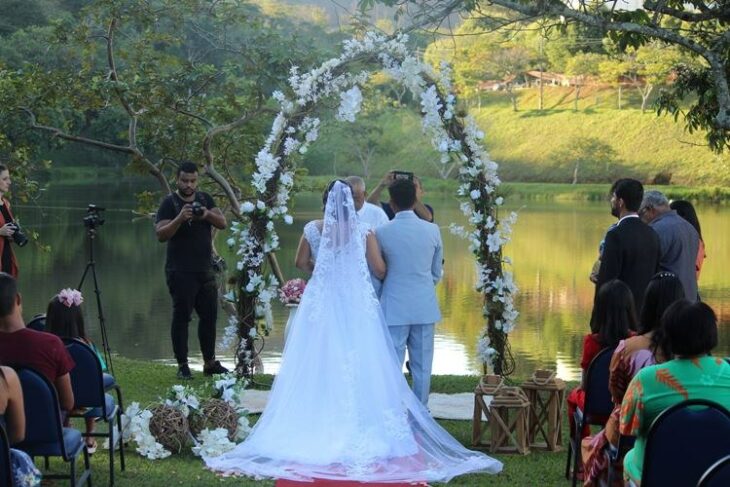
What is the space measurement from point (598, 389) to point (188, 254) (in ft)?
13.6

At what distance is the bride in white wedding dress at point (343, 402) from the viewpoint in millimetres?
5602

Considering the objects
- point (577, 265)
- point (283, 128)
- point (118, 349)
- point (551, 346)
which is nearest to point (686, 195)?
point (577, 265)

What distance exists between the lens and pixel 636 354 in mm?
4160

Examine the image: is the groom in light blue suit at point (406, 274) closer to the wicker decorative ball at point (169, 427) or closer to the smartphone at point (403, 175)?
the smartphone at point (403, 175)

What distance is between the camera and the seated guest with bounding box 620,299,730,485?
354 centimetres

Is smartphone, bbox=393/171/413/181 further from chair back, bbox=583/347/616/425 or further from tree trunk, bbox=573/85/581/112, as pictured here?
tree trunk, bbox=573/85/581/112

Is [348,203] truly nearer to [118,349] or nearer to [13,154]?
[13,154]

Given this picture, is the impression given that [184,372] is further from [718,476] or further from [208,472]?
[718,476]

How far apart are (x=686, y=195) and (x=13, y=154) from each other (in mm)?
42618

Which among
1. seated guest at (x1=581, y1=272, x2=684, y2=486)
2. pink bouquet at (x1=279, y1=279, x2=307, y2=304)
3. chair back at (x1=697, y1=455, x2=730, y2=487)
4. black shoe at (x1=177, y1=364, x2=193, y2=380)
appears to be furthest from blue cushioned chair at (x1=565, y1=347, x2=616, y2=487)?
black shoe at (x1=177, y1=364, x2=193, y2=380)

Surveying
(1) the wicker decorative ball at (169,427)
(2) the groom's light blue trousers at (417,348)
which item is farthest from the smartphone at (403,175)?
(1) the wicker decorative ball at (169,427)

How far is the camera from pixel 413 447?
579 cm

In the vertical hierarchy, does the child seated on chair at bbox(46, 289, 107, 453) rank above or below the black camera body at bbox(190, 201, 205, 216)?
below

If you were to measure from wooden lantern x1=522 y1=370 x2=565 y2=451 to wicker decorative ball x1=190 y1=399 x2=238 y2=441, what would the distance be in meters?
1.69
